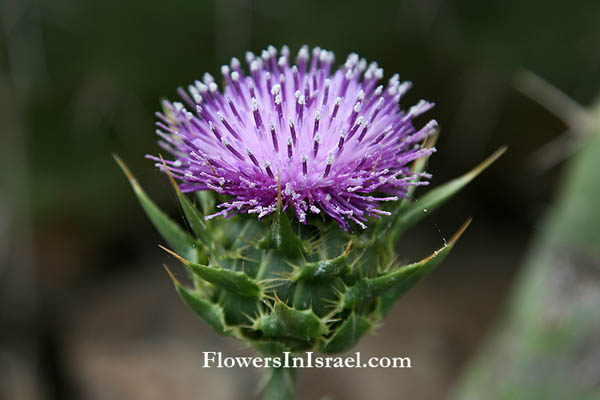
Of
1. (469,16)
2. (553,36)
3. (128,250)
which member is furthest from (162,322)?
(553,36)

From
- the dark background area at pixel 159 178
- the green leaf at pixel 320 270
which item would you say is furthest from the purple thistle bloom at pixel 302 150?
the dark background area at pixel 159 178

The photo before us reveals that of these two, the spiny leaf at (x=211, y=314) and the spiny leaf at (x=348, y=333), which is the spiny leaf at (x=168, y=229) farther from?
the spiny leaf at (x=348, y=333)

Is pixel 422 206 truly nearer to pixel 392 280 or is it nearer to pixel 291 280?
pixel 392 280

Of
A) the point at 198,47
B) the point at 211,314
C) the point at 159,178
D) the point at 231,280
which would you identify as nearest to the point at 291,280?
the point at 231,280

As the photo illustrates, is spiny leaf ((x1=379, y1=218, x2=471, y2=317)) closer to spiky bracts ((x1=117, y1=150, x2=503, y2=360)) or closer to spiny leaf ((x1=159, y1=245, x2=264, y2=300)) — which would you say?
spiky bracts ((x1=117, y1=150, x2=503, y2=360))

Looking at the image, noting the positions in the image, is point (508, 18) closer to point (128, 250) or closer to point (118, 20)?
point (118, 20)
